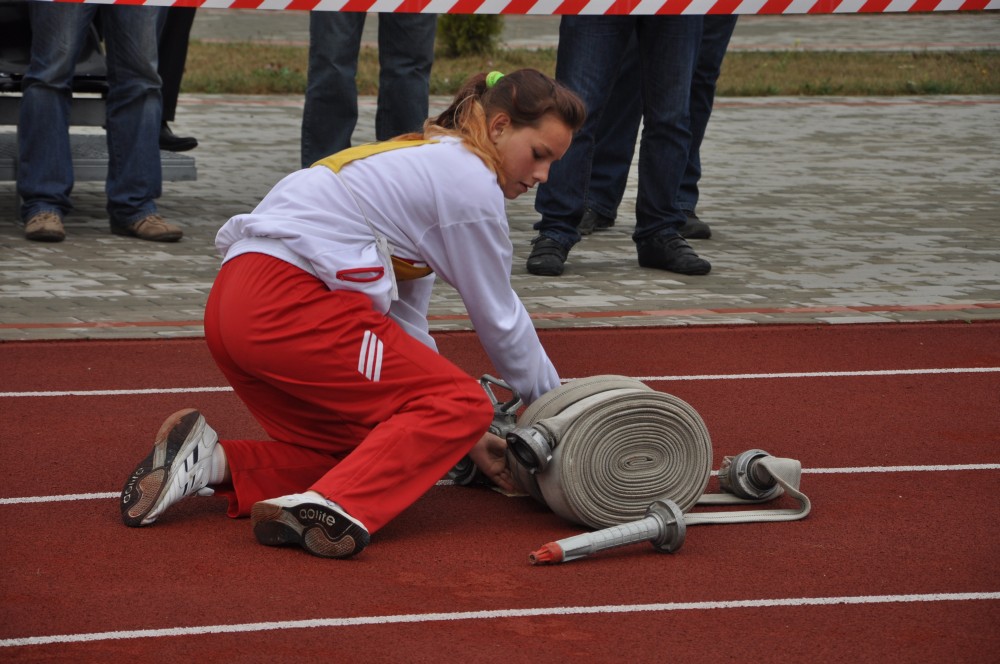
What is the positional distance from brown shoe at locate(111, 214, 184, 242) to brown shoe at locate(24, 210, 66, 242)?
1.15 feet

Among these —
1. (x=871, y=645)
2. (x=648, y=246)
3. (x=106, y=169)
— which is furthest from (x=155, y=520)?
Answer: (x=106, y=169)

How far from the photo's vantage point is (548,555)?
4.00 m

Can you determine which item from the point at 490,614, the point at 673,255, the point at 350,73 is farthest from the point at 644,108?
the point at 490,614

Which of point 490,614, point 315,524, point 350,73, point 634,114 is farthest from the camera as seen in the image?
point 634,114

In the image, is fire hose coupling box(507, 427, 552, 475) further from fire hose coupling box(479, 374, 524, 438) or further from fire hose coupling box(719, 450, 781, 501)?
fire hose coupling box(719, 450, 781, 501)

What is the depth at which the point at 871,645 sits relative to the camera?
3547mm

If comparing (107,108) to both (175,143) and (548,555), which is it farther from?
(548,555)

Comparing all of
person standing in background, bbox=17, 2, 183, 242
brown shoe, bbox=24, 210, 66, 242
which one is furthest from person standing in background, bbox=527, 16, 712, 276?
brown shoe, bbox=24, 210, 66, 242

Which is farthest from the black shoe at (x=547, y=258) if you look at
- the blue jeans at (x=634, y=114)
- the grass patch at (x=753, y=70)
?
the grass patch at (x=753, y=70)

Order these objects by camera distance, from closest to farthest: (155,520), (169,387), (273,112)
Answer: (155,520) < (169,387) < (273,112)

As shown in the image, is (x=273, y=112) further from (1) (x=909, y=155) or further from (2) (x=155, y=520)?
(2) (x=155, y=520)

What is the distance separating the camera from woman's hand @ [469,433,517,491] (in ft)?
15.0

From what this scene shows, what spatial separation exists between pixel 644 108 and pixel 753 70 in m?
11.3

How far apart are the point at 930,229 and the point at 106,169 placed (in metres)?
4.74
